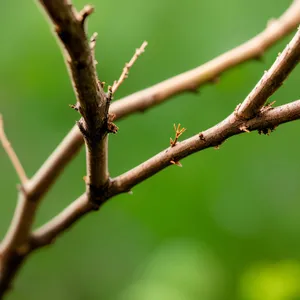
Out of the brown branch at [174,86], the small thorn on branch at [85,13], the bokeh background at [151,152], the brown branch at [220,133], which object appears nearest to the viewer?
the small thorn on branch at [85,13]

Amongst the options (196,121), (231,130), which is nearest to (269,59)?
(196,121)

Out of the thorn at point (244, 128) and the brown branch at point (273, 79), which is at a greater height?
the brown branch at point (273, 79)

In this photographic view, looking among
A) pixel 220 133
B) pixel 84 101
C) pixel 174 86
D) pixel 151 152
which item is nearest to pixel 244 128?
pixel 220 133

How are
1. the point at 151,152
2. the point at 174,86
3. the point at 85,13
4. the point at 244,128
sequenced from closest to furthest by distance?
the point at 85,13 < the point at 244,128 < the point at 174,86 < the point at 151,152

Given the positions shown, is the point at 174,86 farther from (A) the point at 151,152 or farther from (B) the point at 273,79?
(A) the point at 151,152

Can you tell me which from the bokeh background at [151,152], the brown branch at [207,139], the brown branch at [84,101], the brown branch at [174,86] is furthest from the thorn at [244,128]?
the bokeh background at [151,152]

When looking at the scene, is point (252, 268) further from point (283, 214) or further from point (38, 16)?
point (38, 16)

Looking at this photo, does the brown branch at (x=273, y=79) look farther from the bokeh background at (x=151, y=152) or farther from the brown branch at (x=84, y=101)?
the bokeh background at (x=151, y=152)

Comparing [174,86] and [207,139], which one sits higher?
[207,139]
